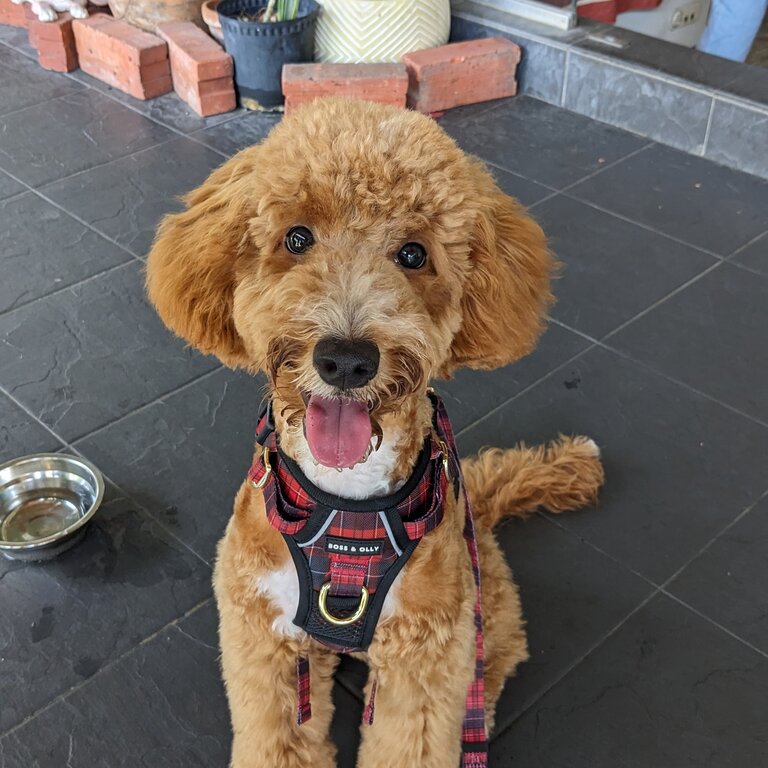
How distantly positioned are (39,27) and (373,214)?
4.08 metres

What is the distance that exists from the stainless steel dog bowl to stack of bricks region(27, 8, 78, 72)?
10.1ft

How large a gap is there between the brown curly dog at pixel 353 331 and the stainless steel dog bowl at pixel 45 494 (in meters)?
0.72

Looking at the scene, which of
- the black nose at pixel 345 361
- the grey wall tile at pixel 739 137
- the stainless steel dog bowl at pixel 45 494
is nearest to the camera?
the black nose at pixel 345 361

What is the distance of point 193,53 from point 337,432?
347 cm

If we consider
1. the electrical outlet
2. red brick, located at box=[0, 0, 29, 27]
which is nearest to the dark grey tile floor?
red brick, located at box=[0, 0, 29, 27]

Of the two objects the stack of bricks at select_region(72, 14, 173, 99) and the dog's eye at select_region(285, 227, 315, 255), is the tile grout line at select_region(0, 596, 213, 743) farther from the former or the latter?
the stack of bricks at select_region(72, 14, 173, 99)

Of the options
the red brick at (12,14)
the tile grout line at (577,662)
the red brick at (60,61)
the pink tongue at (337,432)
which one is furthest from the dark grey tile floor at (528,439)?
the red brick at (12,14)

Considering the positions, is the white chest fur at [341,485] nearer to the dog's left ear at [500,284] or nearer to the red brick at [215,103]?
the dog's left ear at [500,284]

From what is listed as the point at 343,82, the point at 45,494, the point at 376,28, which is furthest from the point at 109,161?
the point at 45,494

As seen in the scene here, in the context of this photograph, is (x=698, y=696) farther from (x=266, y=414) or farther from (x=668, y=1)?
(x=668, y=1)

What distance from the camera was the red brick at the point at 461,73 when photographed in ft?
14.3

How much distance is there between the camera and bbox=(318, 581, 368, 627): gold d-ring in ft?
5.36

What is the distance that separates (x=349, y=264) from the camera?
57.1 inches

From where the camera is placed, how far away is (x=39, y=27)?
4805 millimetres
